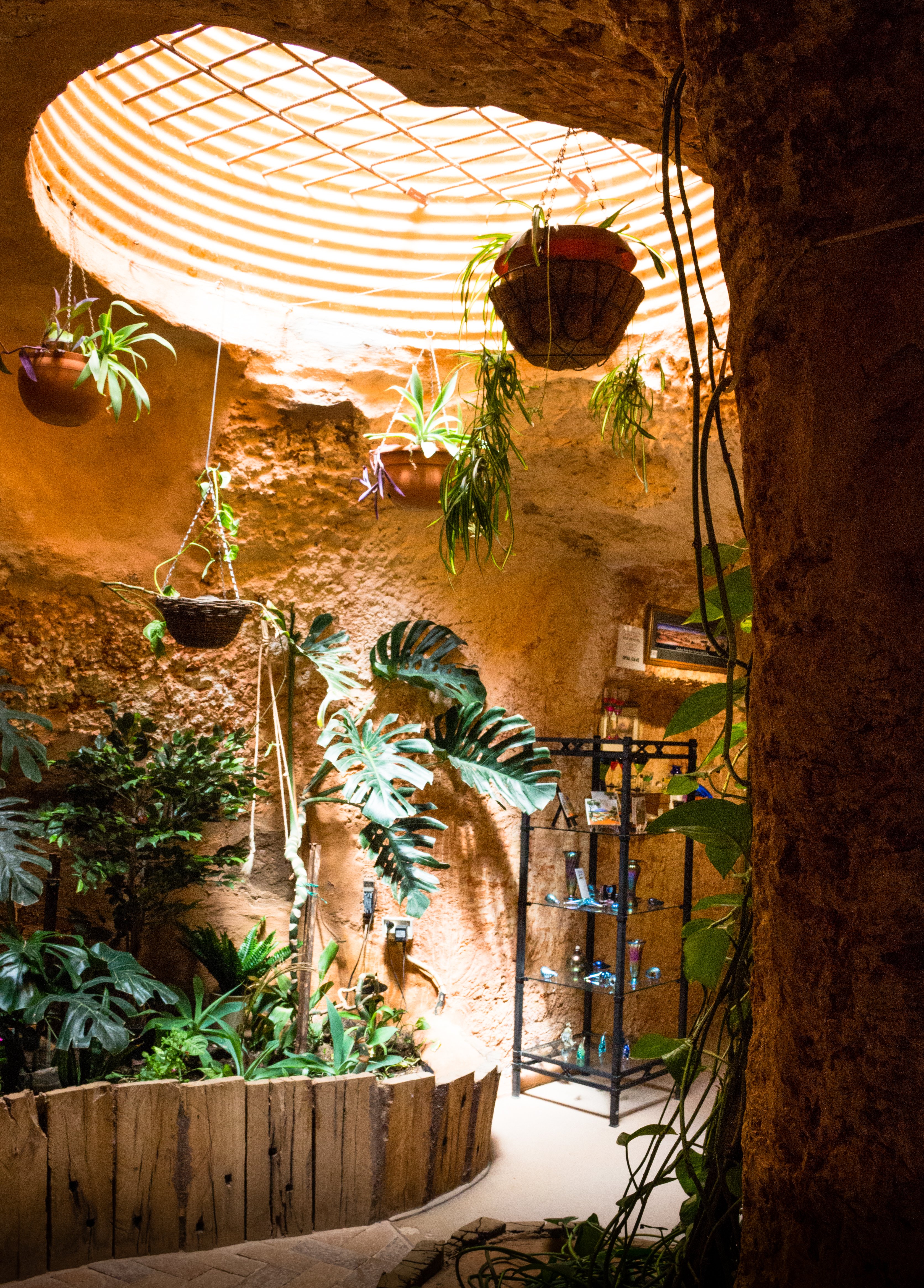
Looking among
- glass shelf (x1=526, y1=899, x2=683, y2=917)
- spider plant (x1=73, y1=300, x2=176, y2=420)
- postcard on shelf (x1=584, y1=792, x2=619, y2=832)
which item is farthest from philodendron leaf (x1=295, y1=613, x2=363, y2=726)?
glass shelf (x1=526, y1=899, x2=683, y2=917)

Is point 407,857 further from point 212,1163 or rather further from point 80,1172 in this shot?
point 80,1172

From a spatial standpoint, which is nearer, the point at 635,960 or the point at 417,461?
the point at 417,461

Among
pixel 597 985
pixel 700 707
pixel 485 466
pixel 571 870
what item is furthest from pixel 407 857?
pixel 700 707

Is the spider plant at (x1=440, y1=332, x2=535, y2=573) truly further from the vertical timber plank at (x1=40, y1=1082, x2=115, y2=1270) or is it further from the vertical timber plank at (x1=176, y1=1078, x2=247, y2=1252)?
the vertical timber plank at (x1=40, y1=1082, x2=115, y2=1270)

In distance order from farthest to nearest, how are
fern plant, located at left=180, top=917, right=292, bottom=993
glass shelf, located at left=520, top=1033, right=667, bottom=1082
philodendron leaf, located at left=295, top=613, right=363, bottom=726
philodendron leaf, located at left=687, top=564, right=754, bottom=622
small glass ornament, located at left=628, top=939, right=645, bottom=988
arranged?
small glass ornament, located at left=628, top=939, right=645, bottom=988
glass shelf, located at left=520, top=1033, right=667, bottom=1082
philodendron leaf, located at left=295, top=613, right=363, bottom=726
fern plant, located at left=180, top=917, right=292, bottom=993
philodendron leaf, located at left=687, top=564, right=754, bottom=622

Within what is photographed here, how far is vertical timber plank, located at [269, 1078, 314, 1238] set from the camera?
2.70 m

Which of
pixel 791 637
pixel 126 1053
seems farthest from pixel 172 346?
pixel 791 637

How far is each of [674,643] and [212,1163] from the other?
3251mm

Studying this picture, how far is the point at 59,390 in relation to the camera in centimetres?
273

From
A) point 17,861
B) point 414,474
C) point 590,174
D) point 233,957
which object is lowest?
point 233,957

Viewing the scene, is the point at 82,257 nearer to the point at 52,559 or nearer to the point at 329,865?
the point at 52,559

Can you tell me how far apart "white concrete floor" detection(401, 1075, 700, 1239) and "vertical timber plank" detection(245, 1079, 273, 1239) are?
1.35 feet

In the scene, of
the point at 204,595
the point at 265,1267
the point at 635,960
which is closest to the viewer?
the point at 265,1267

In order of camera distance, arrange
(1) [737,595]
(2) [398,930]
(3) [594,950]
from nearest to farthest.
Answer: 1. (1) [737,595]
2. (2) [398,930]
3. (3) [594,950]
